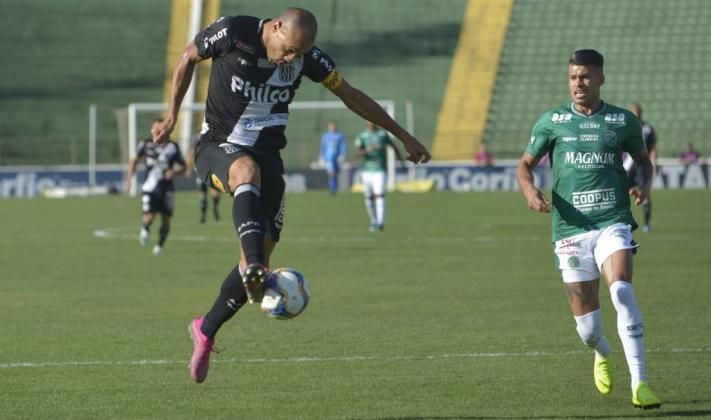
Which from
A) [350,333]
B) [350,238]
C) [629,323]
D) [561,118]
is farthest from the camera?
[350,238]

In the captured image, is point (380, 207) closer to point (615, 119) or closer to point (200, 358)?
point (615, 119)

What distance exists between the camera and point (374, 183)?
26.6 metres

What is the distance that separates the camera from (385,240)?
23219mm

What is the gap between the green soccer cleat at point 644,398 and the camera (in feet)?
24.0

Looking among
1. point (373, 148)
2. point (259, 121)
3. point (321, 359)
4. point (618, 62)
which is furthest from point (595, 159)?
point (618, 62)

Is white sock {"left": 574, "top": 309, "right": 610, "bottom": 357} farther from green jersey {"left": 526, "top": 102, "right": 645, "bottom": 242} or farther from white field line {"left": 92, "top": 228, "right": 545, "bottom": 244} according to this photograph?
white field line {"left": 92, "top": 228, "right": 545, "bottom": 244}

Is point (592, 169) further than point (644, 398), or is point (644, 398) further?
point (592, 169)

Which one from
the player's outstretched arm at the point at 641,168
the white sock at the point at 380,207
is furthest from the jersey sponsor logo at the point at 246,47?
the white sock at the point at 380,207

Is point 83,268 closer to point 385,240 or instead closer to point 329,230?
point 385,240

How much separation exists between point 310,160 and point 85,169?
801cm

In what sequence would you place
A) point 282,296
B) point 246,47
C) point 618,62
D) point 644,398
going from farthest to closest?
1. point 618,62
2. point 246,47
3. point 644,398
4. point 282,296

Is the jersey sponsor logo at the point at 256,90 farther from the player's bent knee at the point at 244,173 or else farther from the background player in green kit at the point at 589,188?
the background player in green kit at the point at 589,188

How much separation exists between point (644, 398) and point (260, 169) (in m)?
2.59

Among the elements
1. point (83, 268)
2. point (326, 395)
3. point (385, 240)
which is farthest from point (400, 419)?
point (385, 240)
